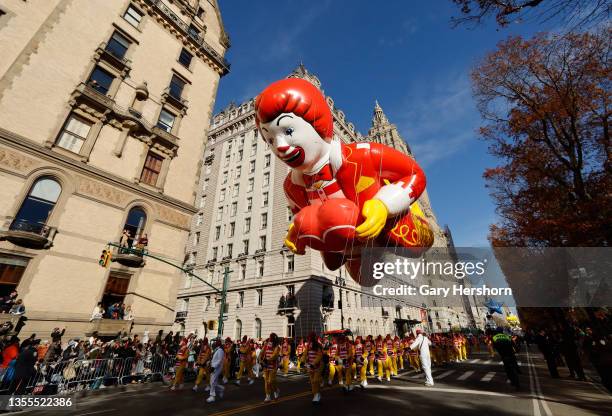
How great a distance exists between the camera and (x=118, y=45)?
1684cm

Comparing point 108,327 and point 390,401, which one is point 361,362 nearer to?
point 390,401

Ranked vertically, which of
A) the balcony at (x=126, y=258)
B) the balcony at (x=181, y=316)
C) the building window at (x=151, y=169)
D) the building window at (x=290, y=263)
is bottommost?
the balcony at (x=181, y=316)

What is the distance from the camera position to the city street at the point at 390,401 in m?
6.35

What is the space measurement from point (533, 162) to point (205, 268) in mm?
33657

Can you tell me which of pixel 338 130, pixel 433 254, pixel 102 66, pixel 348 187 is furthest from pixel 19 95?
pixel 338 130

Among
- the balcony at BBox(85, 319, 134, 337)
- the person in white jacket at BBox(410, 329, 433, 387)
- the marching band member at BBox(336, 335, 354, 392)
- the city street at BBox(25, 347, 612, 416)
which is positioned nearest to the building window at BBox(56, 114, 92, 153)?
the balcony at BBox(85, 319, 134, 337)

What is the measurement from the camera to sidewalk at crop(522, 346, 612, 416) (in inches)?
236

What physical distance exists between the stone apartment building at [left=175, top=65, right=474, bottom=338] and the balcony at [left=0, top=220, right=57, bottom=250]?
59.6 feet

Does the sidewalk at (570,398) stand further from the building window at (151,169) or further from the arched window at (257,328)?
the arched window at (257,328)

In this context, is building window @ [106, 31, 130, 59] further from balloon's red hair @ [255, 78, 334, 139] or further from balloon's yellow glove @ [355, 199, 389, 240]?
balloon's yellow glove @ [355, 199, 389, 240]

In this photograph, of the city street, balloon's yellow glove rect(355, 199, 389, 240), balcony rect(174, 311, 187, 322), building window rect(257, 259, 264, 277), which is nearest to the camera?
balloon's yellow glove rect(355, 199, 389, 240)

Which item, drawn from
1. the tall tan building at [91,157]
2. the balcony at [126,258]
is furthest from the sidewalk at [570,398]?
the tall tan building at [91,157]

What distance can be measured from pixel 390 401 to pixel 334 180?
6039 mm

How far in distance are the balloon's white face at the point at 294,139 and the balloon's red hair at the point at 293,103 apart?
0.32 feet
